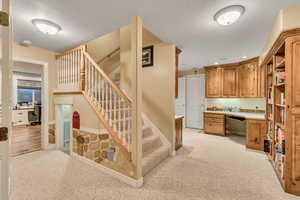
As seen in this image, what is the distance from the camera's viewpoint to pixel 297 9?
165 cm

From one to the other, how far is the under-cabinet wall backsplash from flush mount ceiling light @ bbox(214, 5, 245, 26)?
366cm

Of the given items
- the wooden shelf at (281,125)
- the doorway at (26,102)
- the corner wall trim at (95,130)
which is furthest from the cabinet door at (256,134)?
the doorway at (26,102)

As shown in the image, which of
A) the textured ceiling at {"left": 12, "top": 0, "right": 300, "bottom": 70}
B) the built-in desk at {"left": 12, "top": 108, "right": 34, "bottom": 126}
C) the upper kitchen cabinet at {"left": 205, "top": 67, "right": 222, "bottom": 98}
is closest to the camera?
the textured ceiling at {"left": 12, "top": 0, "right": 300, "bottom": 70}

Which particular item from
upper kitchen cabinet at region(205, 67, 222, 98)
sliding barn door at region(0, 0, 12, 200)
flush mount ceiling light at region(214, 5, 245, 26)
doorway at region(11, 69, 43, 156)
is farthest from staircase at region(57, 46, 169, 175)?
doorway at region(11, 69, 43, 156)

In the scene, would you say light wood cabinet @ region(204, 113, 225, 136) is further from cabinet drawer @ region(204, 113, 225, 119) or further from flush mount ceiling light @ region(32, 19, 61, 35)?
flush mount ceiling light @ region(32, 19, 61, 35)

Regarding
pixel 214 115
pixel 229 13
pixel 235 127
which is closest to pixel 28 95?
pixel 214 115

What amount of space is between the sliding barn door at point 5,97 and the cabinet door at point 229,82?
522 cm

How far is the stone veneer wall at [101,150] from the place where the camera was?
210cm

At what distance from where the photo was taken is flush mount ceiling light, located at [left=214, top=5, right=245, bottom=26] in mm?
1742

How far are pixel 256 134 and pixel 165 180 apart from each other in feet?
8.50

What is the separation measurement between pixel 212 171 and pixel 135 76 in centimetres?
213

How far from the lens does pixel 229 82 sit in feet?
15.2

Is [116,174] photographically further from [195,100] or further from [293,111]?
[195,100]

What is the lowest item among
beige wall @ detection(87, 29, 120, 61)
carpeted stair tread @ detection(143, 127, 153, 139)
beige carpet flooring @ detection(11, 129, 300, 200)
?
beige carpet flooring @ detection(11, 129, 300, 200)
